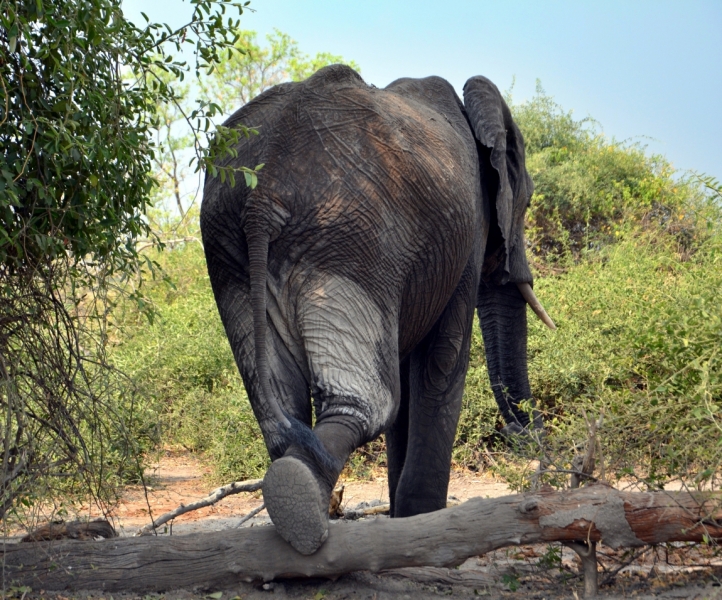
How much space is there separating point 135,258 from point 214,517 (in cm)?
247

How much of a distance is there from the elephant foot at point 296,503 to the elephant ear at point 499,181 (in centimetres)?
233

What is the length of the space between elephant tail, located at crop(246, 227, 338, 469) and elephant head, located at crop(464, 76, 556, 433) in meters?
1.86

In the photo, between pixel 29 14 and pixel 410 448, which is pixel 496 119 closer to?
pixel 410 448

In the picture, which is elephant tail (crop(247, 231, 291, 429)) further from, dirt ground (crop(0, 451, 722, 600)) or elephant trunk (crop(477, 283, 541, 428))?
elephant trunk (crop(477, 283, 541, 428))

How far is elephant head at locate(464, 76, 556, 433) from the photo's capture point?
482cm

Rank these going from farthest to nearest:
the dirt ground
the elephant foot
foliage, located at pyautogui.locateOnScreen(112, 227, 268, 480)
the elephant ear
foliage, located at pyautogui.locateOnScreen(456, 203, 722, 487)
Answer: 1. foliage, located at pyautogui.locateOnScreen(112, 227, 268, 480)
2. the elephant ear
3. foliage, located at pyautogui.locateOnScreen(456, 203, 722, 487)
4. the dirt ground
5. the elephant foot

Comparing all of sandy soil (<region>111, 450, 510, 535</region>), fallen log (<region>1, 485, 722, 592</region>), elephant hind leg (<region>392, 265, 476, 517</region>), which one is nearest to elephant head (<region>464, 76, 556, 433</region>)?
elephant hind leg (<region>392, 265, 476, 517</region>)

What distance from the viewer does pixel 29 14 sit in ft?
9.60

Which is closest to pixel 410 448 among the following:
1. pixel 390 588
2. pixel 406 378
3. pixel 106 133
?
pixel 406 378

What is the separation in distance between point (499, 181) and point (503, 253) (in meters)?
0.66

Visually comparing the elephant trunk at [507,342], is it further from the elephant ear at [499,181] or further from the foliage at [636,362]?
the foliage at [636,362]

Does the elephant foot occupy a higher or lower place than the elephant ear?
lower

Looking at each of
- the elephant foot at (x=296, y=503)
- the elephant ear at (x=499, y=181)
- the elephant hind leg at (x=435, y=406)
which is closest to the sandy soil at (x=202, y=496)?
the elephant hind leg at (x=435, y=406)

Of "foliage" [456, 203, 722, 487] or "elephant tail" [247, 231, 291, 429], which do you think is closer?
"elephant tail" [247, 231, 291, 429]
